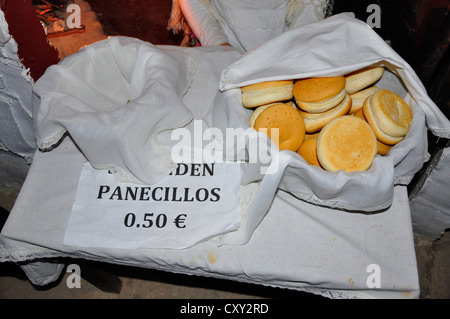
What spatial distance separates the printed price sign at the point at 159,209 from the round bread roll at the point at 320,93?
296mm

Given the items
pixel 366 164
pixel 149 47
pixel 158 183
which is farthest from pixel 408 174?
pixel 149 47

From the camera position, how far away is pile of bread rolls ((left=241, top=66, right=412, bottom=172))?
1054 mm

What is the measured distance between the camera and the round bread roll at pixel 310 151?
1108 mm

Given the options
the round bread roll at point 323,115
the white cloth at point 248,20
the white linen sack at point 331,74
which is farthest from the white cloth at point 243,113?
the white cloth at point 248,20

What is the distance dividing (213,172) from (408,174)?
2.05 ft

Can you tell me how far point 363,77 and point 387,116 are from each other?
164 mm

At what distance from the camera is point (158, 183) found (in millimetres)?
1186

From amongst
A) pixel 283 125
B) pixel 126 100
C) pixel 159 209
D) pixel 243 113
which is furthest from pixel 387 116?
pixel 126 100

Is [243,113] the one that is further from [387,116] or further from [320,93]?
[387,116]

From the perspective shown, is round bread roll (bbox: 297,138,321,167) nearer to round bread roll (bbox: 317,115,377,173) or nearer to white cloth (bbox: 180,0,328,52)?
round bread roll (bbox: 317,115,377,173)

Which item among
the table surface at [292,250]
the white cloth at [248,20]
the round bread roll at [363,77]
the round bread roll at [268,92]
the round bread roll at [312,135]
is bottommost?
the table surface at [292,250]

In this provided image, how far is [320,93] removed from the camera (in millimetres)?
1061

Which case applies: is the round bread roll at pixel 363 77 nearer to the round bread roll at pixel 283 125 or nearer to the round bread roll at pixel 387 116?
the round bread roll at pixel 387 116
